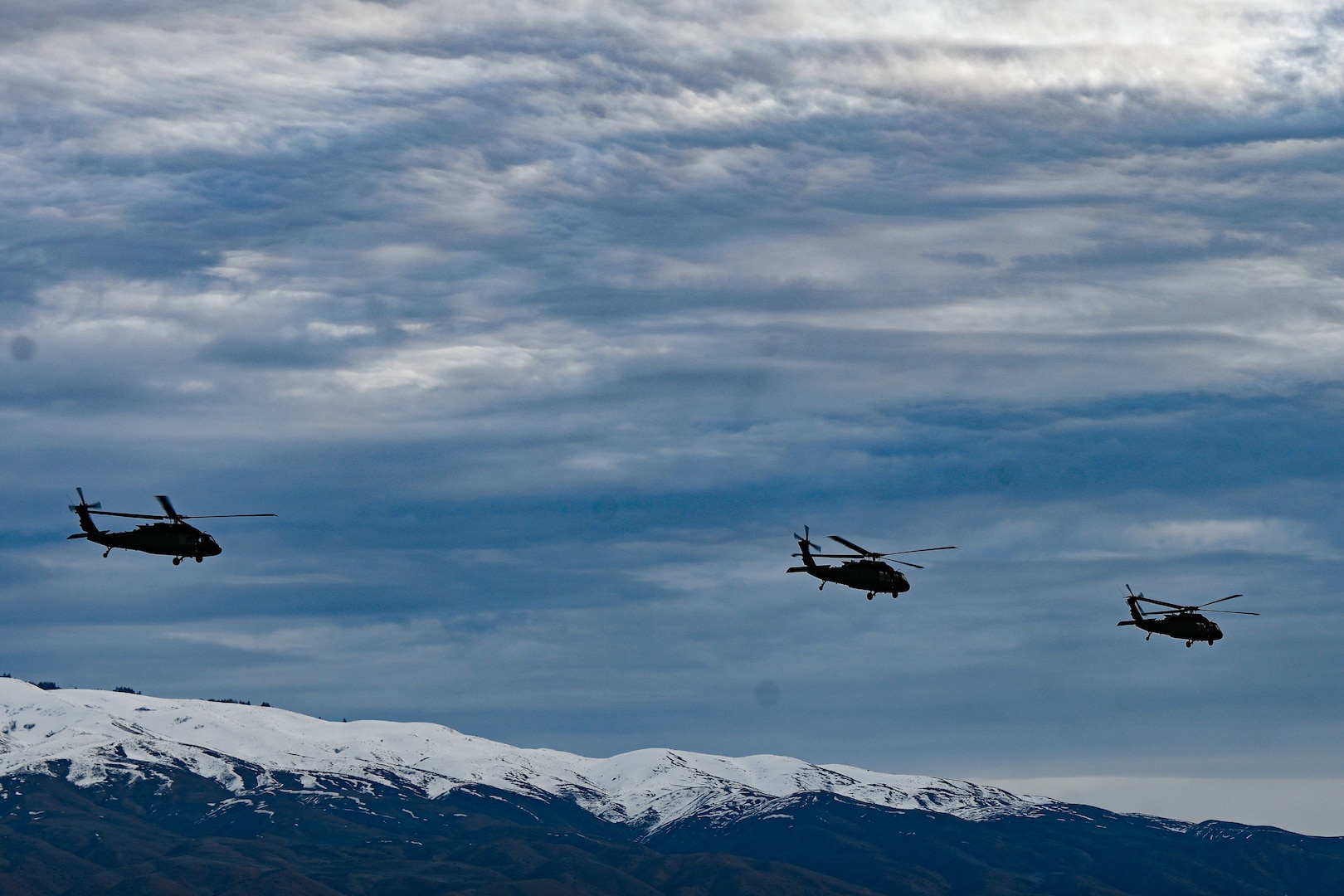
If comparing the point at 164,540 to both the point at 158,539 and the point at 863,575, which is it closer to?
the point at 158,539

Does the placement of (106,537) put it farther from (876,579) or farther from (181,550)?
(876,579)

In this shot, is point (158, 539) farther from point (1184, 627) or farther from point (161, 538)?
point (1184, 627)

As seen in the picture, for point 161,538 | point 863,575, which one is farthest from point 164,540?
point 863,575

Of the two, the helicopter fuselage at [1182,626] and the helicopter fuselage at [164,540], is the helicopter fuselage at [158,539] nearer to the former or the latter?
the helicopter fuselage at [164,540]

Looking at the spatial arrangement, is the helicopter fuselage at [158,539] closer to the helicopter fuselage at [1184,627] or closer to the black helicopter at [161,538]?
the black helicopter at [161,538]

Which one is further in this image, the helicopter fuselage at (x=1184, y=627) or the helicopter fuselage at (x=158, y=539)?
the helicopter fuselage at (x=1184, y=627)

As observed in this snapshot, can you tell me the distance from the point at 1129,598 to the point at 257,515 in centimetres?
9678

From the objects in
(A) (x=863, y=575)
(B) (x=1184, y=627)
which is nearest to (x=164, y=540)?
(A) (x=863, y=575)

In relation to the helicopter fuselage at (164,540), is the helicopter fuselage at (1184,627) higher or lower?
higher

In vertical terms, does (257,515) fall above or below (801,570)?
below

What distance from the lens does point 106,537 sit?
14262 cm

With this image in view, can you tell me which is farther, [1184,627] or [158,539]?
[1184,627]

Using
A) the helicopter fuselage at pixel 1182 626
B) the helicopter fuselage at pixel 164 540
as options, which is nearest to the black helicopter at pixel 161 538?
the helicopter fuselage at pixel 164 540

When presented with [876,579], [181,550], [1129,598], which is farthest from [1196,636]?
[181,550]
